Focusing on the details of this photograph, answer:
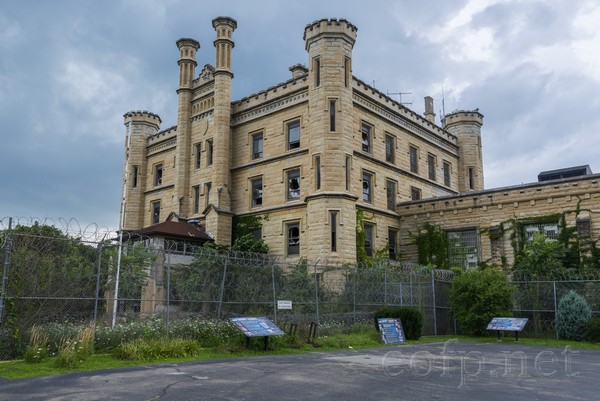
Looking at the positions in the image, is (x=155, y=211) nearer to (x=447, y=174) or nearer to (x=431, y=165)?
(x=431, y=165)

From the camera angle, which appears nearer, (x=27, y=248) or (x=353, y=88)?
(x=27, y=248)

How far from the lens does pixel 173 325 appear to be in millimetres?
15117

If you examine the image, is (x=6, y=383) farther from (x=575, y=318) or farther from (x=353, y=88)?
(x=353, y=88)

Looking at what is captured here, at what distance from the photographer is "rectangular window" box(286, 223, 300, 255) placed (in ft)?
102

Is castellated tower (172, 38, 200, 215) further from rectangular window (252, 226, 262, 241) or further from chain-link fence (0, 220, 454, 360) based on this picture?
chain-link fence (0, 220, 454, 360)

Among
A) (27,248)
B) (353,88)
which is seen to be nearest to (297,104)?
(353,88)

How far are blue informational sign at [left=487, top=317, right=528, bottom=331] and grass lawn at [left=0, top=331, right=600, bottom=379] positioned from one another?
0.67 meters

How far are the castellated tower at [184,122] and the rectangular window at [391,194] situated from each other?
45.5 feet

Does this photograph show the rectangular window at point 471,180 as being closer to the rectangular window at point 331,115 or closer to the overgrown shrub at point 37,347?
the rectangular window at point 331,115

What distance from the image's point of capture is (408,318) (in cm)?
2022

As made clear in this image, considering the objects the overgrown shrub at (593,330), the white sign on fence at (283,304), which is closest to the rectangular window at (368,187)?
the overgrown shrub at (593,330)

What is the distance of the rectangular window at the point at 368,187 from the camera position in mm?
32656

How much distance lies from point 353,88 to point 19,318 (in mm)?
23660

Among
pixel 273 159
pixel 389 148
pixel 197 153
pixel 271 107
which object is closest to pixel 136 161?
pixel 197 153
